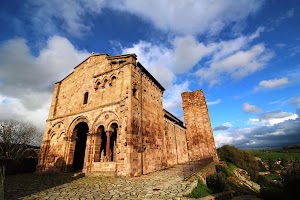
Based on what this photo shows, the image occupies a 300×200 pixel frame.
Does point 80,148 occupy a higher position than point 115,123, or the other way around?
point 115,123

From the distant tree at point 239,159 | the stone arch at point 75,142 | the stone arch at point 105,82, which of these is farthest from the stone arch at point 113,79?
the distant tree at point 239,159

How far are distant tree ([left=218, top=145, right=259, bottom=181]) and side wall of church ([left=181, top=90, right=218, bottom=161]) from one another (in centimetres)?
1104

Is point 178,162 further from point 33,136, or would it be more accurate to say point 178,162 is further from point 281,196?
point 33,136

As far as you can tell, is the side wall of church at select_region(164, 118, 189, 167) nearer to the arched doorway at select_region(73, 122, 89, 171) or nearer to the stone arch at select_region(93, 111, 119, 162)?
the stone arch at select_region(93, 111, 119, 162)

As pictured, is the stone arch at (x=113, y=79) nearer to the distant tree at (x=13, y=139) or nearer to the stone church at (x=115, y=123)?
the stone church at (x=115, y=123)

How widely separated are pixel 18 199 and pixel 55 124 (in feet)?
36.9

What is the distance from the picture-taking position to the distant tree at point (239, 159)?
79.9ft

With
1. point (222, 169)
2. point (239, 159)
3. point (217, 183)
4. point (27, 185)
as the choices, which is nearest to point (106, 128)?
point (27, 185)

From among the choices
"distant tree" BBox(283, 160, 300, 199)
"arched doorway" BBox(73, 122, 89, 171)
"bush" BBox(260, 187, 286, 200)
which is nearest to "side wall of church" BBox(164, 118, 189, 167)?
"bush" BBox(260, 187, 286, 200)

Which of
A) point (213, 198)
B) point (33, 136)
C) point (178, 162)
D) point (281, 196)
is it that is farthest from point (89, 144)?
point (33, 136)

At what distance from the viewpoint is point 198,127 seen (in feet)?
55.6

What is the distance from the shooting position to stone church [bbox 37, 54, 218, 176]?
10.7m

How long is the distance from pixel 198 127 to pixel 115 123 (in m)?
9.63

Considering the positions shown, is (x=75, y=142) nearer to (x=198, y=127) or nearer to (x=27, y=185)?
(x=27, y=185)
